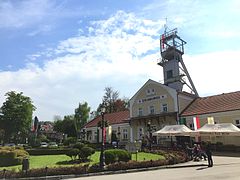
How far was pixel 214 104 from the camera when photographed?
123 feet

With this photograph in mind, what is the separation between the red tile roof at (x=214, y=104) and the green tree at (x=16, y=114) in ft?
130

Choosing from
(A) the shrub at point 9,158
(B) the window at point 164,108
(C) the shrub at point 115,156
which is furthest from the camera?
(B) the window at point 164,108

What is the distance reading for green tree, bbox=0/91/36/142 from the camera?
62.9m

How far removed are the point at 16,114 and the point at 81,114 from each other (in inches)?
685

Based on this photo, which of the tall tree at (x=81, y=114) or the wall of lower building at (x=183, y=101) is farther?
the tall tree at (x=81, y=114)

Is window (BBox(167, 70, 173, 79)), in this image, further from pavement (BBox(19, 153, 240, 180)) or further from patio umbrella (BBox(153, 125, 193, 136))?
pavement (BBox(19, 153, 240, 180))

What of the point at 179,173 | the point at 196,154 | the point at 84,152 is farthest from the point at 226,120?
the point at 179,173

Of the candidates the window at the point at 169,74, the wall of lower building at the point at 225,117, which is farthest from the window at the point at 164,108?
the window at the point at 169,74

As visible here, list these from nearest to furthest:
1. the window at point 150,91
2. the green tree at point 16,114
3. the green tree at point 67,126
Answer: the window at point 150,91, the green tree at point 16,114, the green tree at point 67,126

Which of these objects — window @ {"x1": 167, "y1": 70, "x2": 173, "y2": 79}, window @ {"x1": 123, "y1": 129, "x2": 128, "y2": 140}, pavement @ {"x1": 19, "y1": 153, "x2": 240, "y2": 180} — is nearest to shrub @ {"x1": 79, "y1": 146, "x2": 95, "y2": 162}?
pavement @ {"x1": 19, "y1": 153, "x2": 240, "y2": 180}

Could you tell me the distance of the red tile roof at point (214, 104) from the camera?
114 feet

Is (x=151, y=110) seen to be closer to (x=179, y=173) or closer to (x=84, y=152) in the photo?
(x=84, y=152)

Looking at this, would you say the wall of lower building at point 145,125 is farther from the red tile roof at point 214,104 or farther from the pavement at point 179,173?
the pavement at point 179,173

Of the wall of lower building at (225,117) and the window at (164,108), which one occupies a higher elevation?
the window at (164,108)
